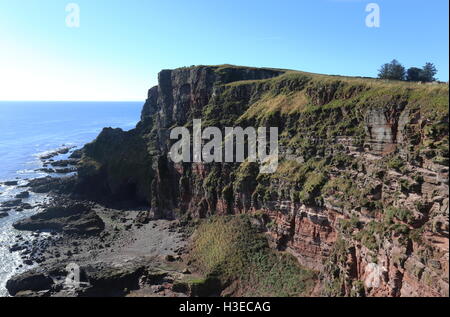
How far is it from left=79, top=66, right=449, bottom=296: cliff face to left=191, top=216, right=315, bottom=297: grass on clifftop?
186 cm

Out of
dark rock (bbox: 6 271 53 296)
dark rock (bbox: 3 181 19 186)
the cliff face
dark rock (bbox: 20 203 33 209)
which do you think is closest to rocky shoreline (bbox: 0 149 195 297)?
dark rock (bbox: 6 271 53 296)

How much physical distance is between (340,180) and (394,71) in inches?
1267

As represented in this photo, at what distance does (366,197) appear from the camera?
1391 inches

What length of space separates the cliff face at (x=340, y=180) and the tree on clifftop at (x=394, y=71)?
13.5 m

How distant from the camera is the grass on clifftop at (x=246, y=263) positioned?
40.4 metres

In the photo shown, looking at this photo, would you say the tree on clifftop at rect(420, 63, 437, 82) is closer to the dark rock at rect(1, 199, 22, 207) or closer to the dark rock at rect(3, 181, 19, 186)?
the dark rock at rect(1, 199, 22, 207)

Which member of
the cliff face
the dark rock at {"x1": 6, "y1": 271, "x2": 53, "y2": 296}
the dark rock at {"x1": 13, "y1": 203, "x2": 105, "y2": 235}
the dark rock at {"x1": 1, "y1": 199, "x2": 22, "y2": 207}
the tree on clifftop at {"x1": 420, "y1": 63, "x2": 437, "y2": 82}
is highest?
the tree on clifftop at {"x1": 420, "y1": 63, "x2": 437, "y2": 82}

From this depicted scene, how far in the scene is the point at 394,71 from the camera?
58906 mm

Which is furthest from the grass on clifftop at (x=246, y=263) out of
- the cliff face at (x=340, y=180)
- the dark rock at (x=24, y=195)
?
the dark rock at (x=24, y=195)

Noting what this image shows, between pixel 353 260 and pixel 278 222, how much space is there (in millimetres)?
13831

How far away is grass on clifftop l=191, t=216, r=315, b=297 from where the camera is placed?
133 ft

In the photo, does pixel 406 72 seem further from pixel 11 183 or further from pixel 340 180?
pixel 11 183

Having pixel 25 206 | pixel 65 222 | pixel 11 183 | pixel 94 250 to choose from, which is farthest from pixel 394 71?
pixel 11 183

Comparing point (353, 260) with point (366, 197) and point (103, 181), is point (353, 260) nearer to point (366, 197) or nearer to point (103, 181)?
point (366, 197)
